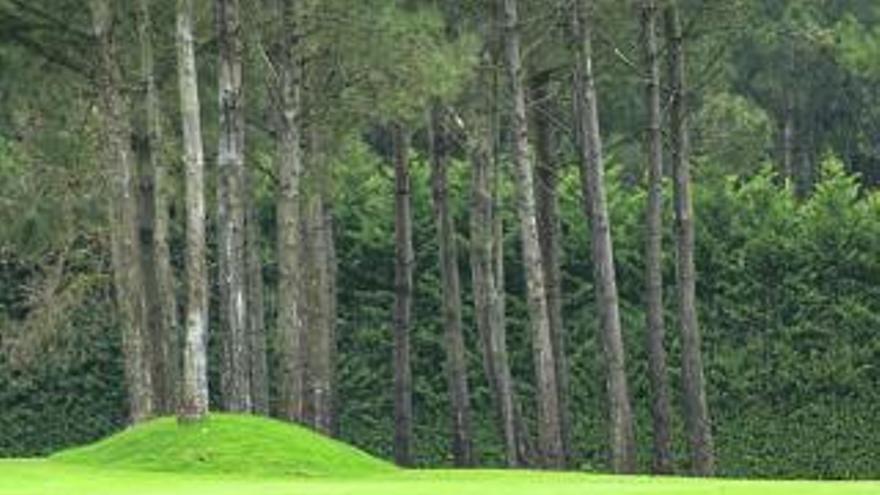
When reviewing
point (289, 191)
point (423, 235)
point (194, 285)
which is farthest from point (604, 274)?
point (423, 235)

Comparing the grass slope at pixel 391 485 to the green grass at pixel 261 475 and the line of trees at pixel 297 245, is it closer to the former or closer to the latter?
the green grass at pixel 261 475

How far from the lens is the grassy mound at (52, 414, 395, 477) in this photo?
21.3m

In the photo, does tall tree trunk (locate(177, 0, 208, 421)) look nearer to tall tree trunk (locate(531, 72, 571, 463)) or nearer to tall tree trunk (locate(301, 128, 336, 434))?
tall tree trunk (locate(301, 128, 336, 434))

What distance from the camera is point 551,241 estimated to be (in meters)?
31.9

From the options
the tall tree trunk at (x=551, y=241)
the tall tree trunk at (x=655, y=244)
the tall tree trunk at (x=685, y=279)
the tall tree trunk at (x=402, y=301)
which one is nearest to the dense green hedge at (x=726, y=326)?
the tall tree trunk at (x=402, y=301)

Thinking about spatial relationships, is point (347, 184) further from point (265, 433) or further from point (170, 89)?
point (265, 433)

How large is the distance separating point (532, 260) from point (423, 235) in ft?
38.7

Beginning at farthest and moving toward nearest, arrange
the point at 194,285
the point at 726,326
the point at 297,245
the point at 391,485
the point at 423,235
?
the point at 423,235, the point at 726,326, the point at 297,245, the point at 194,285, the point at 391,485

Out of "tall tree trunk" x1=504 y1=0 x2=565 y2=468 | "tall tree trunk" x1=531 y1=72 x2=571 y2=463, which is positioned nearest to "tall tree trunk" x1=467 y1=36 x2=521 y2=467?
"tall tree trunk" x1=531 y1=72 x2=571 y2=463

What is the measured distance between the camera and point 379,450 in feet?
123

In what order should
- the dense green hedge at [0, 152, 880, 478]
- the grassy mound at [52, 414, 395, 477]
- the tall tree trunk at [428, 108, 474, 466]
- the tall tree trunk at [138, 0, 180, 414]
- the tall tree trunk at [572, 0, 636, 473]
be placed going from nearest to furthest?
1. the grassy mound at [52, 414, 395, 477]
2. the tall tree trunk at [138, 0, 180, 414]
3. the tall tree trunk at [572, 0, 636, 473]
4. the tall tree trunk at [428, 108, 474, 466]
5. the dense green hedge at [0, 152, 880, 478]

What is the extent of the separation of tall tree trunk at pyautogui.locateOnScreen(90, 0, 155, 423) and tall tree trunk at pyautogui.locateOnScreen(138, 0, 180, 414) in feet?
1.21

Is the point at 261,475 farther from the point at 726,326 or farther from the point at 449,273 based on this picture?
the point at 726,326

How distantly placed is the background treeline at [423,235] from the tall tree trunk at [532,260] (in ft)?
0.47
